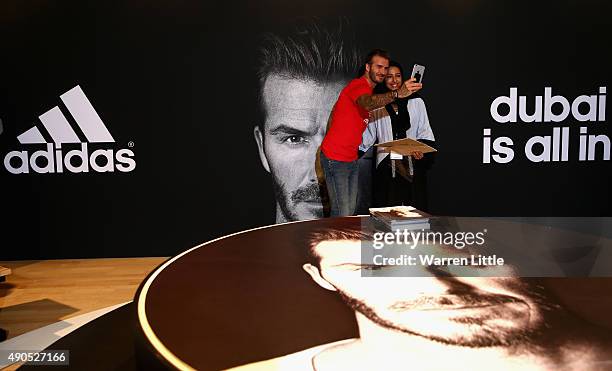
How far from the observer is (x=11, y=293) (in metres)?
3.39

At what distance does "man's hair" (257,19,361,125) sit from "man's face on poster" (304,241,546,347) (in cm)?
289

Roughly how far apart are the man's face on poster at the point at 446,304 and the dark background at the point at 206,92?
112 inches

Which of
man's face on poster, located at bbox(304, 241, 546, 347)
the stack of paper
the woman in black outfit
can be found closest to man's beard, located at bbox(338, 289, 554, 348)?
man's face on poster, located at bbox(304, 241, 546, 347)

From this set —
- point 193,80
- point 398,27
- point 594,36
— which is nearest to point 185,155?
point 193,80

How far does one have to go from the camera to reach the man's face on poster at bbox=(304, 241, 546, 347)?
1.08 m

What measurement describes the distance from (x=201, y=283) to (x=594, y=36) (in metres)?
4.33

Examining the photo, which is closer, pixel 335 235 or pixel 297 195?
pixel 335 235

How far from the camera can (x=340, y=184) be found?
3562 mm

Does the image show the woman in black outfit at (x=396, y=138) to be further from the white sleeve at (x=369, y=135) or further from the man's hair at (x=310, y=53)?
the man's hair at (x=310, y=53)

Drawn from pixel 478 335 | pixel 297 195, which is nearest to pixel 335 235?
pixel 478 335

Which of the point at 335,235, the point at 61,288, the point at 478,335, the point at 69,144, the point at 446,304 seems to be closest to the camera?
the point at 478,335

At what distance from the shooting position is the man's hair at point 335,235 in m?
1.88

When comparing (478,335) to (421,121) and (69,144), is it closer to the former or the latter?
(421,121)

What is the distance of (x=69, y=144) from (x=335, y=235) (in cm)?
304
